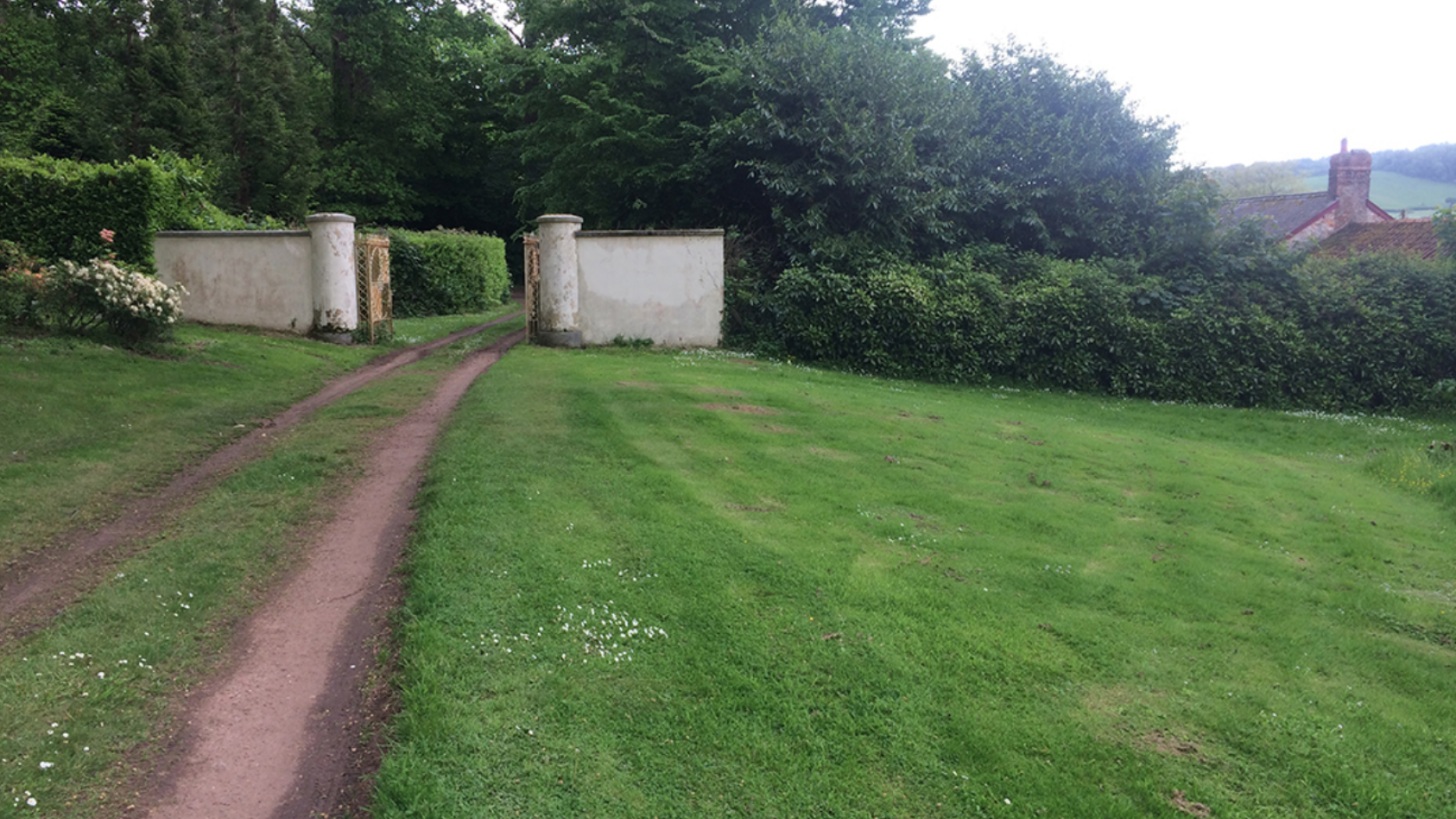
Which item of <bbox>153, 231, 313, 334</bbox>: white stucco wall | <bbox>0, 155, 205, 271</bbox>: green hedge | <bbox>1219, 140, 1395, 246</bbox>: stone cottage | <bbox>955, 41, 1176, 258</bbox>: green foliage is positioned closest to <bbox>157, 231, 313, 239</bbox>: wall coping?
<bbox>153, 231, 313, 334</bbox>: white stucco wall

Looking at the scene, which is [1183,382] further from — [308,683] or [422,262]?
[422,262]

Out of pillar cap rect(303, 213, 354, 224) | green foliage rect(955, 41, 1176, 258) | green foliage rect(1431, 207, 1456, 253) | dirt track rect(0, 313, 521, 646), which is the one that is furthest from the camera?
green foliage rect(955, 41, 1176, 258)

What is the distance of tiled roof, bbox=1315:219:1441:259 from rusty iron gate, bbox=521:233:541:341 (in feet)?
75.6

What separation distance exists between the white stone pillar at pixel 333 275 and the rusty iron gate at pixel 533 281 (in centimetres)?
319

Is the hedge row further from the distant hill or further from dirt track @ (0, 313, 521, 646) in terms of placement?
the distant hill

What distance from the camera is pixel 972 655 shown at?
4.74 m

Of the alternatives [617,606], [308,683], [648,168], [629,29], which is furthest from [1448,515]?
[629,29]

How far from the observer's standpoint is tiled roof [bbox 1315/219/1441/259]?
25.8 metres

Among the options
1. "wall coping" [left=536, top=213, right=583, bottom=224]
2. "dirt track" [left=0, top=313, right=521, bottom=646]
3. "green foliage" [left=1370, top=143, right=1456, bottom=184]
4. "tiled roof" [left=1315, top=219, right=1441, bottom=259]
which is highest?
"green foliage" [left=1370, top=143, right=1456, bottom=184]

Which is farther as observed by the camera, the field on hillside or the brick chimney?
the field on hillside

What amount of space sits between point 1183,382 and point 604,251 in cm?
1126

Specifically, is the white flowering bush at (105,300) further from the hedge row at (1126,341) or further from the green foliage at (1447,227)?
the green foliage at (1447,227)

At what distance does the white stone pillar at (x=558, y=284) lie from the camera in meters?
15.7

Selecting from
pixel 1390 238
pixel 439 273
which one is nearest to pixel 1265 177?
pixel 1390 238
